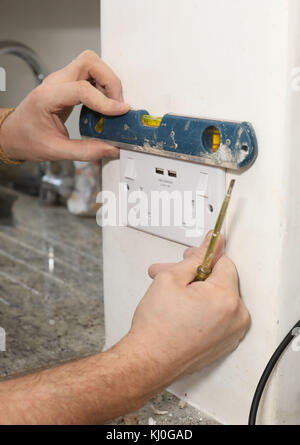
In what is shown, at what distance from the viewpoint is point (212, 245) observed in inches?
20.1

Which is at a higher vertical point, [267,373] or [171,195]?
[171,195]

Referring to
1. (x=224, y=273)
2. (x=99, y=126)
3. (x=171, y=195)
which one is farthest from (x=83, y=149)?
(x=224, y=273)

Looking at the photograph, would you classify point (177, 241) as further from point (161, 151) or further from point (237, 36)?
point (237, 36)

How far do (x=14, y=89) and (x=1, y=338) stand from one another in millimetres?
814

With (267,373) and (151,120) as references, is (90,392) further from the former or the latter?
(151,120)

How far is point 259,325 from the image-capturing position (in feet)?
1.72

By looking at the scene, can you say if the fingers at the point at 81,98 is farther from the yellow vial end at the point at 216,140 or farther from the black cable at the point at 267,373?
the black cable at the point at 267,373

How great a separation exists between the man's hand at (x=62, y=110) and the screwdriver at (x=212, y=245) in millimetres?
180

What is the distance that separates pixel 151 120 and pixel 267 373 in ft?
0.91

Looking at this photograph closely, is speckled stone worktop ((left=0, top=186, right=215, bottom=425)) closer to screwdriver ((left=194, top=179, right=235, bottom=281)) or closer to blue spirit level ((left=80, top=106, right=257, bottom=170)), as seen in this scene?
screwdriver ((left=194, top=179, right=235, bottom=281))

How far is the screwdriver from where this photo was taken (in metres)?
0.49

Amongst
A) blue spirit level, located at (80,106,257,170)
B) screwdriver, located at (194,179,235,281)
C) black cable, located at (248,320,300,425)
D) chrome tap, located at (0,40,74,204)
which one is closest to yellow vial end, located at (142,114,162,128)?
blue spirit level, located at (80,106,257,170)

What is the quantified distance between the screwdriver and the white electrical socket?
0.03 meters
